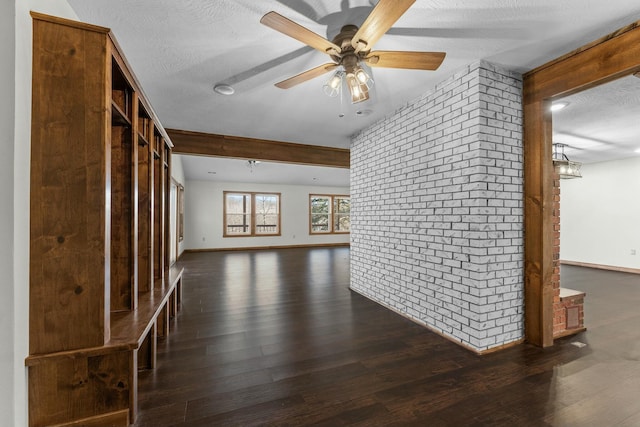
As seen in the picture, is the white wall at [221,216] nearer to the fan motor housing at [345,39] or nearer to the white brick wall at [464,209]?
the white brick wall at [464,209]

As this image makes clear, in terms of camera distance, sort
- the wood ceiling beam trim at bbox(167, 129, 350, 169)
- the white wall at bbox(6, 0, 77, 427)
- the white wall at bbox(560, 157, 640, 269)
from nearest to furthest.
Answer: the white wall at bbox(6, 0, 77, 427) → the wood ceiling beam trim at bbox(167, 129, 350, 169) → the white wall at bbox(560, 157, 640, 269)

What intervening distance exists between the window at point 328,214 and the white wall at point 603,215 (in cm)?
672

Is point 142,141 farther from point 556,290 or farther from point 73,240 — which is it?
point 556,290

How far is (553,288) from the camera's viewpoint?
247 cm

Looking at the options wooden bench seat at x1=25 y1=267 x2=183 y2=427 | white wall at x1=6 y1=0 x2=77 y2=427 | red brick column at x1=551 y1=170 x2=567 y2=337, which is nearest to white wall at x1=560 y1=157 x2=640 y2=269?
red brick column at x1=551 y1=170 x2=567 y2=337

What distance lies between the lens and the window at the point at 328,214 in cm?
1032

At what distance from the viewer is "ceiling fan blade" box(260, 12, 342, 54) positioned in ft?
4.23

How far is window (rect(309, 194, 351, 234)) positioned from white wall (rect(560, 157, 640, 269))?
672cm

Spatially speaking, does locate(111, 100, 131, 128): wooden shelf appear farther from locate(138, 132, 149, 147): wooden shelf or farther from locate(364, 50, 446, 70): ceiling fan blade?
locate(364, 50, 446, 70): ceiling fan blade

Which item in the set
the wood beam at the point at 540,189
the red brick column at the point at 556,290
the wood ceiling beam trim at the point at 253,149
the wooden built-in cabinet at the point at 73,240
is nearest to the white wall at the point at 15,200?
the wooden built-in cabinet at the point at 73,240

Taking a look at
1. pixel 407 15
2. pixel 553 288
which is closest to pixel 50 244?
pixel 407 15

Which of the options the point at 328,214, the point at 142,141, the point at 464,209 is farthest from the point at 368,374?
the point at 328,214

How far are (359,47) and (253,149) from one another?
300 cm

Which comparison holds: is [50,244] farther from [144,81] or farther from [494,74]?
[494,74]
